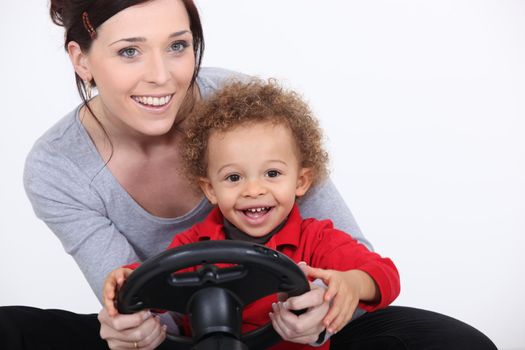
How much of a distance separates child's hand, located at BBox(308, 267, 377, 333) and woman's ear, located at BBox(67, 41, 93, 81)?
949 millimetres

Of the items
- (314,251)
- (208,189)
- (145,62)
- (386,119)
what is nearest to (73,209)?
(208,189)

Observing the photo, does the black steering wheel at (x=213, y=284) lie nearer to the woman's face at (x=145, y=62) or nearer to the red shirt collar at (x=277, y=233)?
the red shirt collar at (x=277, y=233)

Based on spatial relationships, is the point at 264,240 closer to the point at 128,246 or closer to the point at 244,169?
the point at 244,169

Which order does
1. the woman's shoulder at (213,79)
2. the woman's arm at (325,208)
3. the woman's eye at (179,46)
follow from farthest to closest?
the woman's shoulder at (213,79)
the woman's arm at (325,208)
the woman's eye at (179,46)

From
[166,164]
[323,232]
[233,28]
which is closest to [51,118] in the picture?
[233,28]

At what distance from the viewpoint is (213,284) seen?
6.70 feet

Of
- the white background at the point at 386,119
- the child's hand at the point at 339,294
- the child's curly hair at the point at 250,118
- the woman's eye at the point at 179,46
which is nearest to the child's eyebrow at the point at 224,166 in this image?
the child's curly hair at the point at 250,118

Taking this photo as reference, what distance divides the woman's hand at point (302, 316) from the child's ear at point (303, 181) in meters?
0.55

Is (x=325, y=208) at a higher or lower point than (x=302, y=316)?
higher

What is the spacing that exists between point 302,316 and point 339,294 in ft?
0.36

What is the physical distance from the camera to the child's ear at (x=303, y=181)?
272cm

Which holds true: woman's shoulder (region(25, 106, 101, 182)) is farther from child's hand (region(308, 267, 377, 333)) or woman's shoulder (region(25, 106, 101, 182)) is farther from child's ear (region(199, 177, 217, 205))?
child's hand (region(308, 267, 377, 333))

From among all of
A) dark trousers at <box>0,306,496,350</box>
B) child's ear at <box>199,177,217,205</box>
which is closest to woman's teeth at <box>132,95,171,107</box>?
child's ear at <box>199,177,217,205</box>

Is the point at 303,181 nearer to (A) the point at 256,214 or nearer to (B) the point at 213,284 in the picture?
(A) the point at 256,214
